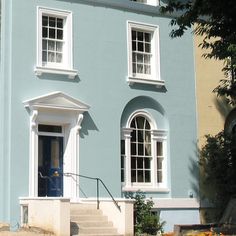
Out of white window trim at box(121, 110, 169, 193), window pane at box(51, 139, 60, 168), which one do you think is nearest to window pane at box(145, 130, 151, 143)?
white window trim at box(121, 110, 169, 193)

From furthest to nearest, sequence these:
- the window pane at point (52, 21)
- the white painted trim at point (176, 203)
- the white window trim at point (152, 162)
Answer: the white painted trim at point (176, 203), the white window trim at point (152, 162), the window pane at point (52, 21)

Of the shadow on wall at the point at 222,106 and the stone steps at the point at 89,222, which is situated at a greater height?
the shadow on wall at the point at 222,106

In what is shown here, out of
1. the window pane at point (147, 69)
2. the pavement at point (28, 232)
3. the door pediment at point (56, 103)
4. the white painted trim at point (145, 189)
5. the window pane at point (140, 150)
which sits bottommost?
the pavement at point (28, 232)

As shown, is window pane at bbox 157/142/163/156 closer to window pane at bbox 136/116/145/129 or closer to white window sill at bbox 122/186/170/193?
window pane at bbox 136/116/145/129

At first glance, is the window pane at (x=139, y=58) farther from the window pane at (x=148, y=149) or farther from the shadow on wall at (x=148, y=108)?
the window pane at (x=148, y=149)

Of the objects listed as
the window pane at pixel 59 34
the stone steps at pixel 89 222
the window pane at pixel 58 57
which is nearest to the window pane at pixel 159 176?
the stone steps at pixel 89 222

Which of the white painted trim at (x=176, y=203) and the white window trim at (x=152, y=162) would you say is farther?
the white painted trim at (x=176, y=203)

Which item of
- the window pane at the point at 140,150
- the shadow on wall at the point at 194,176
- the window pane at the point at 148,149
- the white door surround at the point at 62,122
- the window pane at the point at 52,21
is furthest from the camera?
the shadow on wall at the point at 194,176

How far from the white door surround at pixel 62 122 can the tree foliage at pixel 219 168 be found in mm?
5304

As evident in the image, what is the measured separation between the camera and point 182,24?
16.9 meters

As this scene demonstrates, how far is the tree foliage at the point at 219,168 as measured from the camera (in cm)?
2342

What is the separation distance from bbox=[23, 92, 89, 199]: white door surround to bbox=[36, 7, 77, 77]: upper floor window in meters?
1.05

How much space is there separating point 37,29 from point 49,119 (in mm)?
3058

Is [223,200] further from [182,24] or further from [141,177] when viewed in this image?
[182,24]
